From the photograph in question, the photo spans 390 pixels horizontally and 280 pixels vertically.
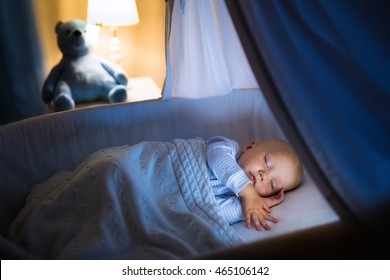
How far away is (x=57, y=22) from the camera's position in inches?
95.8

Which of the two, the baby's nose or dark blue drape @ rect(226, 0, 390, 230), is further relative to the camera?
the baby's nose

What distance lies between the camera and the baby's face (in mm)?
1412

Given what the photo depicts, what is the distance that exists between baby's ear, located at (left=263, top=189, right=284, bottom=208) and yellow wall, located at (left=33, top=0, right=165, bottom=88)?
1.49 metres

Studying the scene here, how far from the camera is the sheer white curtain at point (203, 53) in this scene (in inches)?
63.9

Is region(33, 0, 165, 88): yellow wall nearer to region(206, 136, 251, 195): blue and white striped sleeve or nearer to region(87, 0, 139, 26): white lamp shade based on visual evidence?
region(87, 0, 139, 26): white lamp shade

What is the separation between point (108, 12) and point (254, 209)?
150 centimetres

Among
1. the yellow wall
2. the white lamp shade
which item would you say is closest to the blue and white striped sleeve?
the white lamp shade

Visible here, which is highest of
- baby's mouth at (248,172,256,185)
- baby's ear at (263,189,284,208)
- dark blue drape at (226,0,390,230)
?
dark blue drape at (226,0,390,230)

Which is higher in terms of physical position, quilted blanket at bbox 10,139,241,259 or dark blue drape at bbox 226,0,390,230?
dark blue drape at bbox 226,0,390,230

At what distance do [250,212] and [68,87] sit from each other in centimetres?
146

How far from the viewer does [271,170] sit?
1.42 m

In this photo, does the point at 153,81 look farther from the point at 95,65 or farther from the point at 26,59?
the point at 26,59

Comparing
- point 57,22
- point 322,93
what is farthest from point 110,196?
point 57,22

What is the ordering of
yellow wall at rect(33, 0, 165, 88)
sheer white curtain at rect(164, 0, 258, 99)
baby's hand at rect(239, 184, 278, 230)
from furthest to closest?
yellow wall at rect(33, 0, 165, 88) → sheer white curtain at rect(164, 0, 258, 99) → baby's hand at rect(239, 184, 278, 230)
